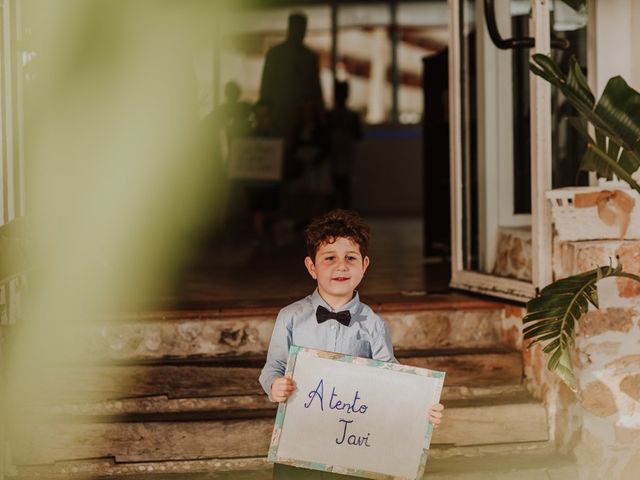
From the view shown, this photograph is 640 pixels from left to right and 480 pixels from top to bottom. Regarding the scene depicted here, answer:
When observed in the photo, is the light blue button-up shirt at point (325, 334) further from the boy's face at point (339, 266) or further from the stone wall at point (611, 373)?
the stone wall at point (611, 373)

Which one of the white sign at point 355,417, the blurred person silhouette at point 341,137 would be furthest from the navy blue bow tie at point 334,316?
the blurred person silhouette at point 341,137

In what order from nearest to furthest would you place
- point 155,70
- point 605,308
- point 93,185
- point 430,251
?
point 605,308 → point 93,185 → point 430,251 → point 155,70

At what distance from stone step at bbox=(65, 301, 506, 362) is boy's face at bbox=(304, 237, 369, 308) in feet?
5.50

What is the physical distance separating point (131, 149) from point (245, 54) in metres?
5.17

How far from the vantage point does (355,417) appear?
266 cm

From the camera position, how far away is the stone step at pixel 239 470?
374 cm

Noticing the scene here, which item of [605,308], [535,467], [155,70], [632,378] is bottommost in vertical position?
[535,467]

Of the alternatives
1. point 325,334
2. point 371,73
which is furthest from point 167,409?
point 371,73

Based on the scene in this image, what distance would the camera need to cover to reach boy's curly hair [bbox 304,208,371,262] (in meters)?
2.68

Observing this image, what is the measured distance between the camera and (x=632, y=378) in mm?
3814

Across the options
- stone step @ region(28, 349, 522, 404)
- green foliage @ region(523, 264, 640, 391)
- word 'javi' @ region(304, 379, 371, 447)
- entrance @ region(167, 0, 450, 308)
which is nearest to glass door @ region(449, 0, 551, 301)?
stone step @ region(28, 349, 522, 404)

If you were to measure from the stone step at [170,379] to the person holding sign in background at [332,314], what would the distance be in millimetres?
1394

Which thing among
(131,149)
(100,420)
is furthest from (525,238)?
(131,149)

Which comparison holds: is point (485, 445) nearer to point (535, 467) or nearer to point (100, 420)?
point (535, 467)
